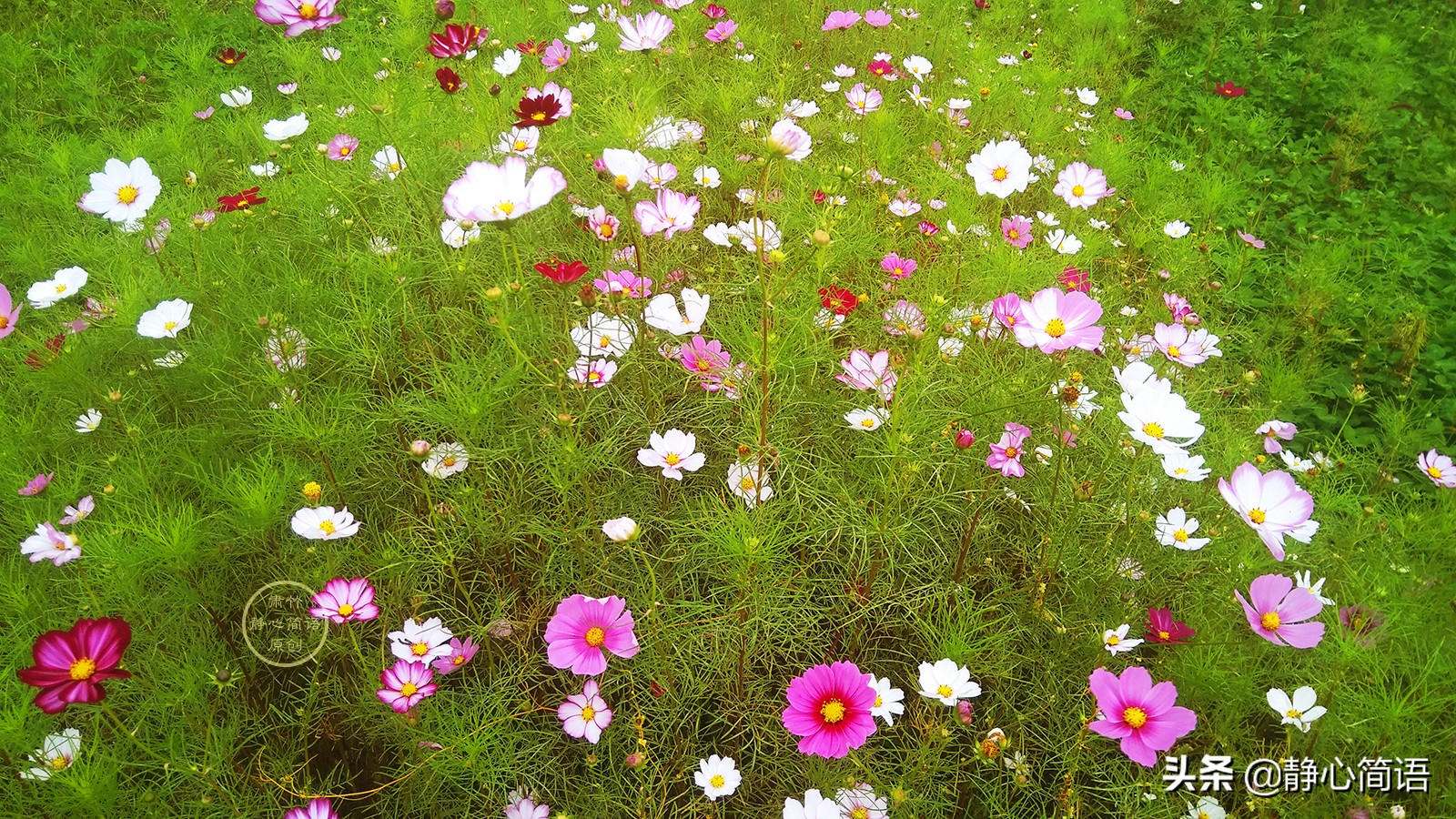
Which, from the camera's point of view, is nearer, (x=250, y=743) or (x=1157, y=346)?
(x=250, y=743)

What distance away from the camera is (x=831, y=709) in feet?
3.19

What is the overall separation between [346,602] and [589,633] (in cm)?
38

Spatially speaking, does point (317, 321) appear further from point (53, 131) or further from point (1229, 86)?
point (1229, 86)

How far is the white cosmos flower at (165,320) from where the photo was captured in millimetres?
1379

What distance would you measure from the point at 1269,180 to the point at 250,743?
322 cm

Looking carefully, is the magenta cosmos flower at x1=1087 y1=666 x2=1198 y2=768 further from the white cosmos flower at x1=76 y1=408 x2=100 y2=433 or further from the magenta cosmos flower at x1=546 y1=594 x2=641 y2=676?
the white cosmos flower at x1=76 y1=408 x2=100 y2=433

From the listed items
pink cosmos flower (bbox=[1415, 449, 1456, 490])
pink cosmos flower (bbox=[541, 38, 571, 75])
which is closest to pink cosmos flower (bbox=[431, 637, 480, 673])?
pink cosmos flower (bbox=[541, 38, 571, 75])

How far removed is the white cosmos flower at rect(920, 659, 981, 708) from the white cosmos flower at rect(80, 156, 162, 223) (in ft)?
5.81

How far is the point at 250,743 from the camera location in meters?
1.11

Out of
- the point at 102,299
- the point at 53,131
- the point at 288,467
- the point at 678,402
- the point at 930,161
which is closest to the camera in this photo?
the point at 288,467

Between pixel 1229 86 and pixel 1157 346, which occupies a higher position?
pixel 1229 86

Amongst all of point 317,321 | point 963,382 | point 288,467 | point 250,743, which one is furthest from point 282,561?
point 963,382

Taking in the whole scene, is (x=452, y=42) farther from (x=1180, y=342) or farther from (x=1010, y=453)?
(x=1180, y=342)

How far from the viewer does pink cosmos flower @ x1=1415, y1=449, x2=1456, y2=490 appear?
147cm
